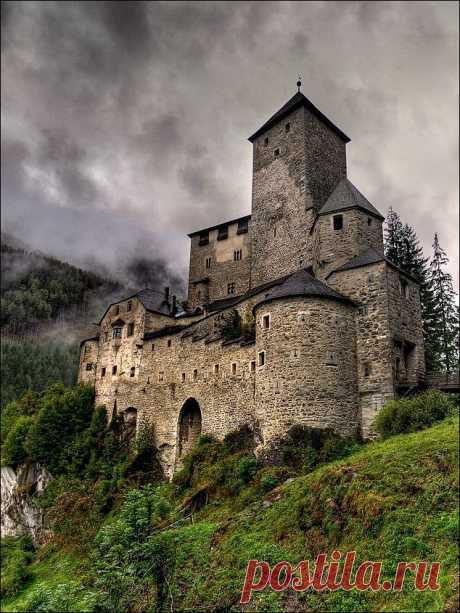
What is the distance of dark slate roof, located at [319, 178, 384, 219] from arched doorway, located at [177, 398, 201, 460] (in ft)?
47.9

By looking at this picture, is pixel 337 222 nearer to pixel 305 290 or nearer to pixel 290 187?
pixel 305 290

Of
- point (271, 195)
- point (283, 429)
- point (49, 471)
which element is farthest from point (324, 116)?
point (49, 471)

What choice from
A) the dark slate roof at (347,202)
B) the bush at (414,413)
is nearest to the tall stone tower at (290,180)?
the dark slate roof at (347,202)

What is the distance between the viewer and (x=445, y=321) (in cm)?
3897

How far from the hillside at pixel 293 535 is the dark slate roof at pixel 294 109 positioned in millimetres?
30093

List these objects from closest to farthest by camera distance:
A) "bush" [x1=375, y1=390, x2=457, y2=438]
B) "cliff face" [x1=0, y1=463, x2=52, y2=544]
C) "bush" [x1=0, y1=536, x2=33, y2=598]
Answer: "bush" [x1=375, y1=390, x2=457, y2=438]
"bush" [x1=0, y1=536, x2=33, y2=598]
"cliff face" [x1=0, y1=463, x2=52, y2=544]

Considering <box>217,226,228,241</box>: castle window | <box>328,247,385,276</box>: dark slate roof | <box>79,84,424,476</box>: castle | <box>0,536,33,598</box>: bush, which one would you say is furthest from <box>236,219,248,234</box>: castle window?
<box>0,536,33,598</box>: bush

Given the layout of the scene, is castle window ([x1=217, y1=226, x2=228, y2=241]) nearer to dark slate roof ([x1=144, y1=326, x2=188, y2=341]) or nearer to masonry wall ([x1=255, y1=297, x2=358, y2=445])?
dark slate roof ([x1=144, y1=326, x2=188, y2=341])

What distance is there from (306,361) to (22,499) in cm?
2757

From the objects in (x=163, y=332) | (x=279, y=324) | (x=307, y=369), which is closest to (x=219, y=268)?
(x=163, y=332)

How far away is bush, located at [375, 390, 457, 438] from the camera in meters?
22.0

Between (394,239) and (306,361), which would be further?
(394,239)

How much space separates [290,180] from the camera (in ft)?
143

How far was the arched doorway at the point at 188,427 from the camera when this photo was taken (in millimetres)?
36425
